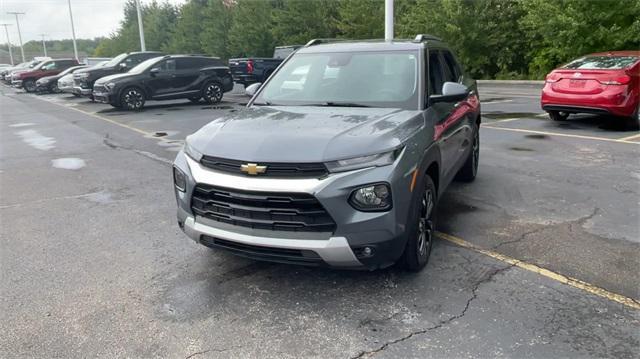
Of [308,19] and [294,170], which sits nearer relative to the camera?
[294,170]

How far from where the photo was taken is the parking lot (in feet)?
9.79

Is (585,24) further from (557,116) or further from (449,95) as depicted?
(449,95)

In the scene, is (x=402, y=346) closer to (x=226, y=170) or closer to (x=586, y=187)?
(x=226, y=170)

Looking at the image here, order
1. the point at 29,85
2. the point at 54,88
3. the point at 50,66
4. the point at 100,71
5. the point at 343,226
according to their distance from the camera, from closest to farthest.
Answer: the point at 343,226 → the point at 100,71 → the point at 54,88 → the point at 50,66 → the point at 29,85

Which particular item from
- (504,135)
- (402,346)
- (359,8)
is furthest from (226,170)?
(359,8)

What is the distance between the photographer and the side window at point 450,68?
5402 millimetres

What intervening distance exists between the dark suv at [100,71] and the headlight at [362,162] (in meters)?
Answer: 19.1

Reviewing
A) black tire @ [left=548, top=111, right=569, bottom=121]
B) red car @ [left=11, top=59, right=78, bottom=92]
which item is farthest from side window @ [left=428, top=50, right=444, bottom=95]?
red car @ [left=11, top=59, right=78, bottom=92]

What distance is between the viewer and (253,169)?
3.23 metres

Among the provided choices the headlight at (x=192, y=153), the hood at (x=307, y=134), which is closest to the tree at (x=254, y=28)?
the hood at (x=307, y=134)

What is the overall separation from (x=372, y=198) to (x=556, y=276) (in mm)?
1643

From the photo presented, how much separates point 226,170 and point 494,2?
23908mm

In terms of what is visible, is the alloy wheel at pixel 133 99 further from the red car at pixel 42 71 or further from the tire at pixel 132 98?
the red car at pixel 42 71

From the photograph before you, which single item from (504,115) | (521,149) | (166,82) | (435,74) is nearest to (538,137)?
(521,149)
